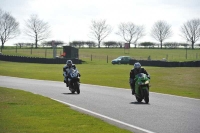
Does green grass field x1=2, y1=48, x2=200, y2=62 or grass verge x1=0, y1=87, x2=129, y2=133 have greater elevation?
green grass field x1=2, y1=48, x2=200, y2=62

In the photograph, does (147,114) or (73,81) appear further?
(73,81)

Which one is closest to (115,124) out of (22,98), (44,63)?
(22,98)

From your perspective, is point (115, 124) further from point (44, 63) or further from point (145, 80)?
point (44, 63)

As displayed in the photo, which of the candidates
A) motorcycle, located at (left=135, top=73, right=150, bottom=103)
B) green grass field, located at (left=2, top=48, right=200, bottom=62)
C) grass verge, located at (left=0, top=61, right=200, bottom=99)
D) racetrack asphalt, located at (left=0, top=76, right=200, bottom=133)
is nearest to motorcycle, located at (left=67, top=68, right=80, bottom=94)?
racetrack asphalt, located at (left=0, top=76, right=200, bottom=133)

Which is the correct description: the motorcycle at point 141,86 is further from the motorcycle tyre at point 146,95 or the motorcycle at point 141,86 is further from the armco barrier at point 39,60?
the armco barrier at point 39,60

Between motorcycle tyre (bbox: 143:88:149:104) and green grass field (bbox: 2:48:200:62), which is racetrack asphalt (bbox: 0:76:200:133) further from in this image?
green grass field (bbox: 2:48:200:62)

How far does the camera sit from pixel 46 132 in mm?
9992

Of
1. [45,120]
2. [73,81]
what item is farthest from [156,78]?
[45,120]

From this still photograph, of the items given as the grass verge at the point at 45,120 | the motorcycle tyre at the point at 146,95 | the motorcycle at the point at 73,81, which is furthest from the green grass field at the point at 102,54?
the grass verge at the point at 45,120

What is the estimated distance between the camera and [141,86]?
17000 mm

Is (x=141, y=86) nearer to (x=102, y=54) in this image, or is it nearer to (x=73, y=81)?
(x=73, y=81)

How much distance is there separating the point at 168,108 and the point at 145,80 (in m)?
2.32

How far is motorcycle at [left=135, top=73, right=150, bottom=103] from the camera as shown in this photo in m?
16.8

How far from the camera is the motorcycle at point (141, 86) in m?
16.8
